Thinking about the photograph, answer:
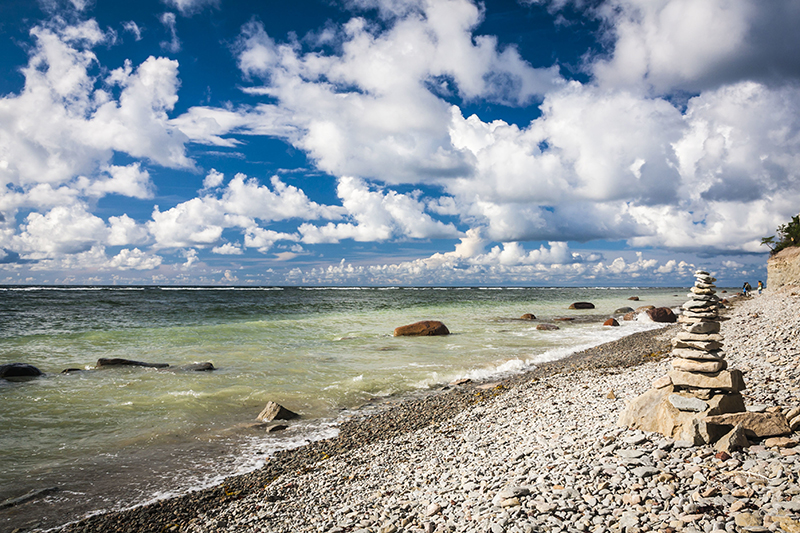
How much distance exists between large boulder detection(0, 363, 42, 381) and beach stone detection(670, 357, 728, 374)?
74.0 ft

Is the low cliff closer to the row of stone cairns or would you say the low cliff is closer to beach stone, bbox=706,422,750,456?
the row of stone cairns

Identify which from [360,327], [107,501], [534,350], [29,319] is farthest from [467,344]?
[29,319]

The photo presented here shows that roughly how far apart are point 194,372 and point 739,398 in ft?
61.4

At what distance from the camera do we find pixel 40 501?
754 centimetres

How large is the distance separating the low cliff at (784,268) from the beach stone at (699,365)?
57543 millimetres

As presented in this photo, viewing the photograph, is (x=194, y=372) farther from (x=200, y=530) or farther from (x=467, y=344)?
(x=467, y=344)

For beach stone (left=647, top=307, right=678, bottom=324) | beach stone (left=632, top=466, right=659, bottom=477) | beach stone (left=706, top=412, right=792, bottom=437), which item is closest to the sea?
beach stone (left=632, top=466, right=659, bottom=477)

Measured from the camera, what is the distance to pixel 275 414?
11.7 metres

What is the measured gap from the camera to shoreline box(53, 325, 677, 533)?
688cm

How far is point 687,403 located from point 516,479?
10.6ft

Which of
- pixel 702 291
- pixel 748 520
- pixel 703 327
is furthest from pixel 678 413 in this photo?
pixel 702 291

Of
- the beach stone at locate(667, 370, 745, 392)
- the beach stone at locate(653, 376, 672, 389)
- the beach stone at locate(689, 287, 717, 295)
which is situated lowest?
the beach stone at locate(653, 376, 672, 389)

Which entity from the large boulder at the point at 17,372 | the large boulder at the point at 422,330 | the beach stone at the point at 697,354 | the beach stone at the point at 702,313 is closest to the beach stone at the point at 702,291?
the beach stone at the point at 702,313

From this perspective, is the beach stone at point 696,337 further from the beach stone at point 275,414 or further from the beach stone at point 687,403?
the beach stone at point 275,414
